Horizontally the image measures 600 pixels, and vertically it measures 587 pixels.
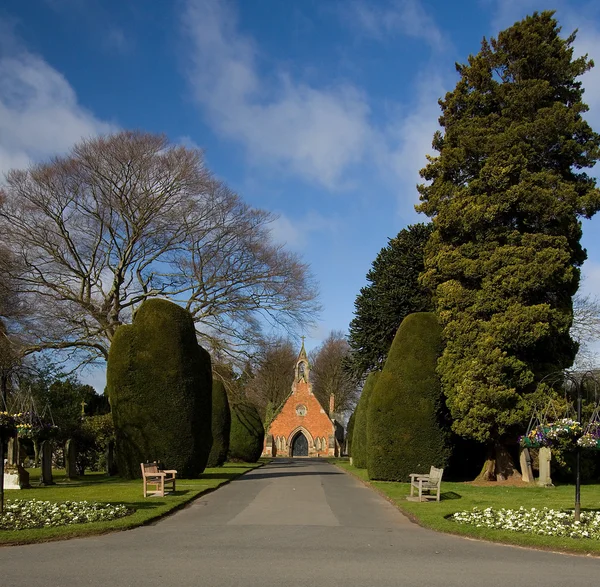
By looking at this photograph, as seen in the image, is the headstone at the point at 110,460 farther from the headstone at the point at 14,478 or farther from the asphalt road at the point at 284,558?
the asphalt road at the point at 284,558

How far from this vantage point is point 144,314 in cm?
2298

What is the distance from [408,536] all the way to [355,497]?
22.3ft

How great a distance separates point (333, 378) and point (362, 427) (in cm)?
4066

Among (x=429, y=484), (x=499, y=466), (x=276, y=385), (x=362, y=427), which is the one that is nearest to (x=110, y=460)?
(x=362, y=427)

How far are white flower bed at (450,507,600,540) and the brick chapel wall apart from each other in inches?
1907

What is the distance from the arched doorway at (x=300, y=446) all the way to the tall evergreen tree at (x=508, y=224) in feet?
→ 133

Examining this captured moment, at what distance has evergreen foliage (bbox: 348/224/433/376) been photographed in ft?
102

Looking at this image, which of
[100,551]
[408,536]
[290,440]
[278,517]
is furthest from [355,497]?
[290,440]

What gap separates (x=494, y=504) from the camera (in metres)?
14.9

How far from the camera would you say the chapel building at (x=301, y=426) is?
61094mm

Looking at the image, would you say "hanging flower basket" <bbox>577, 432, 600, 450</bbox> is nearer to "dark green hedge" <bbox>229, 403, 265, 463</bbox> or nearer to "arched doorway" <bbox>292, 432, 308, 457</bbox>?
"dark green hedge" <bbox>229, 403, 265, 463</bbox>

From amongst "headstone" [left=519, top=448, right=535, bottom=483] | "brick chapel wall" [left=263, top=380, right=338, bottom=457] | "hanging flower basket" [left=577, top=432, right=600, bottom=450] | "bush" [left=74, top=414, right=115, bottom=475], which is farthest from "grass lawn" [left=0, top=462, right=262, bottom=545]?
"brick chapel wall" [left=263, top=380, right=338, bottom=457]

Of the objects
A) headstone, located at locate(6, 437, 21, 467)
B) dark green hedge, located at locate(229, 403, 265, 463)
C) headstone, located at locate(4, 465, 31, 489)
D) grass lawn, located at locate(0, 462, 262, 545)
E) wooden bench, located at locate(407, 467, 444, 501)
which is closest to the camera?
grass lawn, located at locate(0, 462, 262, 545)

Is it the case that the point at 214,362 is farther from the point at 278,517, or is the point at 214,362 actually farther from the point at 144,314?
the point at 278,517
